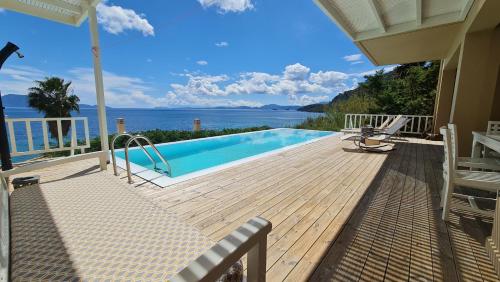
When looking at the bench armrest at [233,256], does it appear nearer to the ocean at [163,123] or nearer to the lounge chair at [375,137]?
the lounge chair at [375,137]

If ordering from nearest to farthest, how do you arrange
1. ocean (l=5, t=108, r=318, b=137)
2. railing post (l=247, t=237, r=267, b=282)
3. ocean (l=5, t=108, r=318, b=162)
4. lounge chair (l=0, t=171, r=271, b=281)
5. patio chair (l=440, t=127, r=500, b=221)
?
railing post (l=247, t=237, r=267, b=282)
lounge chair (l=0, t=171, r=271, b=281)
patio chair (l=440, t=127, r=500, b=221)
ocean (l=5, t=108, r=318, b=162)
ocean (l=5, t=108, r=318, b=137)

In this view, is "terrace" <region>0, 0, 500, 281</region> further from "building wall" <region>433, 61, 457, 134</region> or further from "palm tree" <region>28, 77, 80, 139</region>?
"palm tree" <region>28, 77, 80, 139</region>

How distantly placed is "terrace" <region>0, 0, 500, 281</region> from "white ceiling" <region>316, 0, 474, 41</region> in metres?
0.03

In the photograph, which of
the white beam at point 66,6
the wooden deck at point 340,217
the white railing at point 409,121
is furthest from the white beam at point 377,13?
the white beam at point 66,6

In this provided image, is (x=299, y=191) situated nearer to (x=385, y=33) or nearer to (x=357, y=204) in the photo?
(x=357, y=204)

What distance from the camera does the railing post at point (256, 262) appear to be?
71cm

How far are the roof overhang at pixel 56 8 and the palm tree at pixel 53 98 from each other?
7349 millimetres

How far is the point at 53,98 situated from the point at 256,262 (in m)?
13.1

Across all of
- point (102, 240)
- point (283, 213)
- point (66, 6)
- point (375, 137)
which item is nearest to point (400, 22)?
point (375, 137)

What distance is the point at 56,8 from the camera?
373 centimetres

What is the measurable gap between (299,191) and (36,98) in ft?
40.5

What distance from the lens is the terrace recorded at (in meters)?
1.42

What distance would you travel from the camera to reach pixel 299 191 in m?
2.77

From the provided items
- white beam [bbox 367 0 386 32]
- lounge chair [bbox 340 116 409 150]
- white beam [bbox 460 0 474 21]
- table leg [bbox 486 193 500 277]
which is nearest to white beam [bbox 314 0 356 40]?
white beam [bbox 367 0 386 32]
